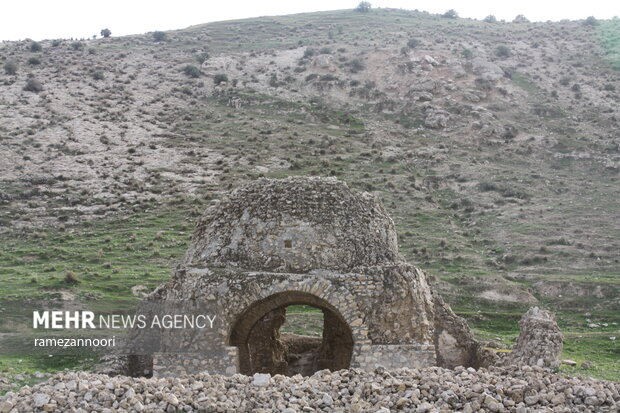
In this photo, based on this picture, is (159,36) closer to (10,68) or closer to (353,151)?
(10,68)

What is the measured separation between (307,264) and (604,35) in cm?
7913

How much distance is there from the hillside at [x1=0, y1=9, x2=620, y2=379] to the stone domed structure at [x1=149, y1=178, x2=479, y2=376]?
554cm

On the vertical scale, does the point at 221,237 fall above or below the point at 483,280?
above

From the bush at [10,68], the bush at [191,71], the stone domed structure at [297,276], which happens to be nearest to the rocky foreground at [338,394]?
the stone domed structure at [297,276]

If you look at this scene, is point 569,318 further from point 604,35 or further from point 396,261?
point 604,35

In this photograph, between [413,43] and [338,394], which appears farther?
[413,43]

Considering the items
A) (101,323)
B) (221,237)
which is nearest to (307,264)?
(221,237)

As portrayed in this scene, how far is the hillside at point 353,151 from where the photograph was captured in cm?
3067

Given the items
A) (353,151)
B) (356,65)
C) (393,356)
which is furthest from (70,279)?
(356,65)

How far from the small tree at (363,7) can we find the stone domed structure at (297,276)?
325 ft

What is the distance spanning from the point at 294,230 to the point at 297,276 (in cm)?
109

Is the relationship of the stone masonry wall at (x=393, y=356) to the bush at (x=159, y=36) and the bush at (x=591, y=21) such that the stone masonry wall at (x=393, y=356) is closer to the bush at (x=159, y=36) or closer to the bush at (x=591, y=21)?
the bush at (x=159, y=36)

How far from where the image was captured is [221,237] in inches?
544

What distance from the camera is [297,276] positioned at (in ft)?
41.9
